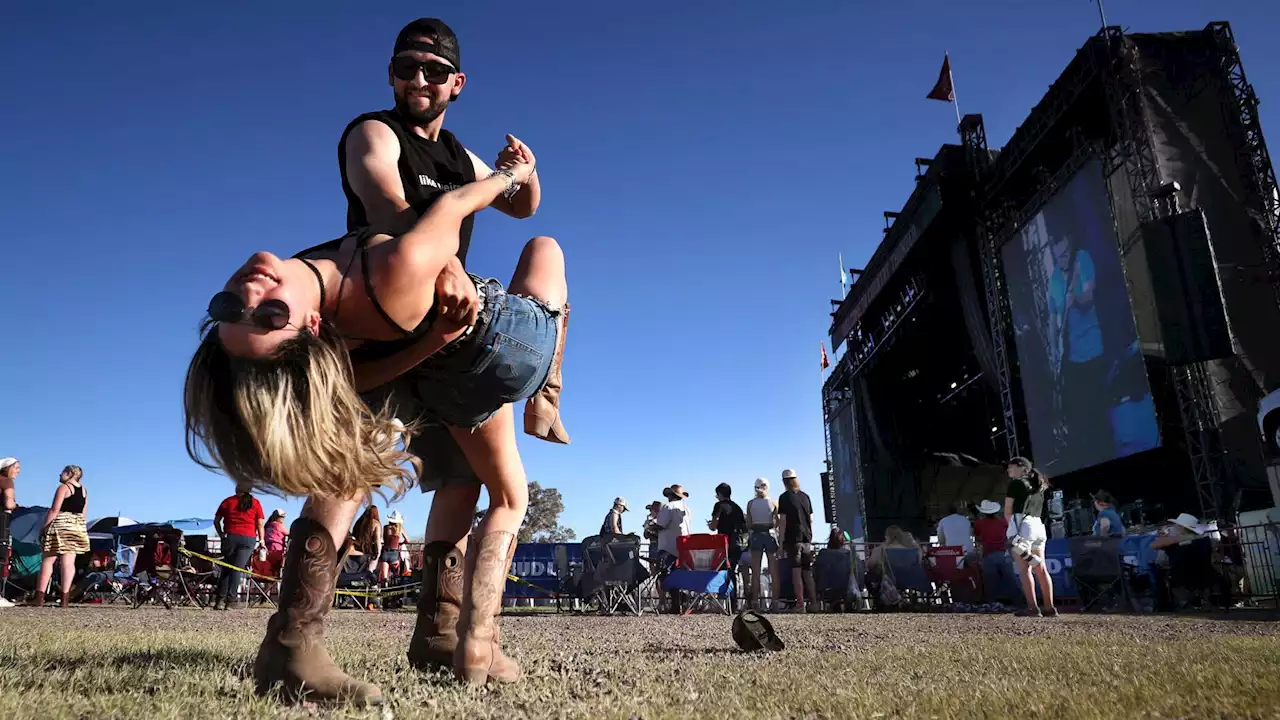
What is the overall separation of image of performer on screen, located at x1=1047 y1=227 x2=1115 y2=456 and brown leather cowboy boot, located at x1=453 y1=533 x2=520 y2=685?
13297 millimetres

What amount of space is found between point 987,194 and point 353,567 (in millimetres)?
14869

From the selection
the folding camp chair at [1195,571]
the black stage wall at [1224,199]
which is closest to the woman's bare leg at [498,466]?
the folding camp chair at [1195,571]

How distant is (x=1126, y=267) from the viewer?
1245 centimetres

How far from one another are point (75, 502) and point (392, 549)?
4.71 meters

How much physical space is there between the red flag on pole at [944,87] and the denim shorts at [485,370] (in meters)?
21.2

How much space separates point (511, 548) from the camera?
2.21 m

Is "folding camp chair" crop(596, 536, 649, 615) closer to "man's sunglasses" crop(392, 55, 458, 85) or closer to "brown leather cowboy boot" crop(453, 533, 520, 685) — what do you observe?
"brown leather cowboy boot" crop(453, 533, 520, 685)

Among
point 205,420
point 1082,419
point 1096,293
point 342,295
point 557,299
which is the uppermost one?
point 1096,293

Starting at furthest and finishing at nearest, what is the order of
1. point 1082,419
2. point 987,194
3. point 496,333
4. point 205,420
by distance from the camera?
point 987,194 → point 1082,419 → point 496,333 → point 205,420

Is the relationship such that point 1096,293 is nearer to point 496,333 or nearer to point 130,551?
point 496,333

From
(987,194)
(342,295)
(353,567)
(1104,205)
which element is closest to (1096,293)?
(1104,205)

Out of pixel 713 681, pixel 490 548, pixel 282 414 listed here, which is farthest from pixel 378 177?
pixel 713 681

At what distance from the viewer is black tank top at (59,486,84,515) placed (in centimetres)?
818

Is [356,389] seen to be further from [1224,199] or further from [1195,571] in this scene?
[1224,199]
